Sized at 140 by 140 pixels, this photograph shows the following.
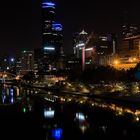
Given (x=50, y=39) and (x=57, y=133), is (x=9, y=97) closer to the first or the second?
(x=57, y=133)

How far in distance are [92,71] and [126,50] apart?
29113 mm

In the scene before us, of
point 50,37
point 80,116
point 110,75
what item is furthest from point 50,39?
point 80,116

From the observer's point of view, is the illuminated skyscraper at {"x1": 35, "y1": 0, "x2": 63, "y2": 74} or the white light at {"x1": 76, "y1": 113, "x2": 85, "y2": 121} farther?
the illuminated skyscraper at {"x1": 35, "y1": 0, "x2": 63, "y2": 74}

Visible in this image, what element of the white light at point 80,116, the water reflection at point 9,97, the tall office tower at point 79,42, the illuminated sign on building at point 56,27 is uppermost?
the illuminated sign on building at point 56,27

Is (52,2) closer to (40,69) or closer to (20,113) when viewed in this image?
(40,69)

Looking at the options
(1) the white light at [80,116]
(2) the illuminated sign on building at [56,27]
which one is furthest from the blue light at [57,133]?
(2) the illuminated sign on building at [56,27]

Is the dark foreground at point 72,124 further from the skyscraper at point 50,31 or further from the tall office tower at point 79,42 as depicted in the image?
the skyscraper at point 50,31

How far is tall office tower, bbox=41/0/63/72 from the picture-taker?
12962 cm

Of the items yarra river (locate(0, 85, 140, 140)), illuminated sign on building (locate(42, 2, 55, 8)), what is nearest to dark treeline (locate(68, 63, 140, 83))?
yarra river (locate(0, 85, 140, 140))

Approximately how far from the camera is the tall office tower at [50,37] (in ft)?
425

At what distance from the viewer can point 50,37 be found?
137 metres

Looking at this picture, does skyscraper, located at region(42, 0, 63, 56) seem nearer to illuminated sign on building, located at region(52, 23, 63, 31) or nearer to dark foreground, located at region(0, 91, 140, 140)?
illuminated sign on building, located at region(52, 23, 63, 31)

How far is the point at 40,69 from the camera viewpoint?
13100 centimetres

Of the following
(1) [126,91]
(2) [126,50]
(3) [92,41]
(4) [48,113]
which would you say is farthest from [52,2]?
(4) [48,113]
